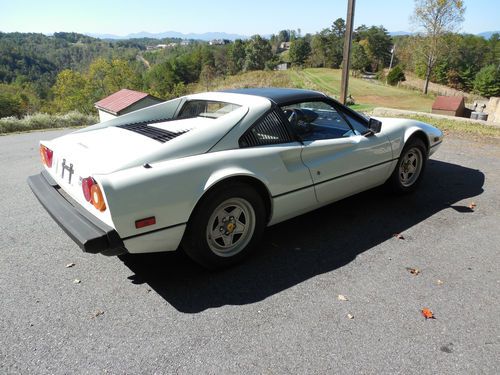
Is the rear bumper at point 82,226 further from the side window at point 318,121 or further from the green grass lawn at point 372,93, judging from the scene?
the green grass lawn at point 372,93

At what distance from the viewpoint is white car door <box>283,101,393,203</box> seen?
3.45 m

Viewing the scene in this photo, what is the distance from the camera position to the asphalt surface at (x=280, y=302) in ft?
6.99

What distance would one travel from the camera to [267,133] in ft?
10.5

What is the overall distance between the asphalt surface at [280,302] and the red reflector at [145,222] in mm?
622

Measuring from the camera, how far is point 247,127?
3102 mm

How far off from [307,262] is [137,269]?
1.49 m

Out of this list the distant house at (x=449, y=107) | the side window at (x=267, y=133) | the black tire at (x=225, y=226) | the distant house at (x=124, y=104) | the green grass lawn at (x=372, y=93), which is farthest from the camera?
the green grass lawn at (x=372, y=93)

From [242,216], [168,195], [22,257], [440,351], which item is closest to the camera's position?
[440,351]

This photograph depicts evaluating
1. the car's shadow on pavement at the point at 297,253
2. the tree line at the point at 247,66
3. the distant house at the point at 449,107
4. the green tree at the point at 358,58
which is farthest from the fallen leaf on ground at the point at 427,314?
the green tree at the point at 358,58

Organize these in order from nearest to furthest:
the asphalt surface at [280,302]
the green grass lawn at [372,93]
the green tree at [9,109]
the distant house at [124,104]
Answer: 1. the asphalt surface at [280,302]
2. the distant house at [124,104]
3. the green tree at [9,109]
4. the green grass lawn at [372,93]

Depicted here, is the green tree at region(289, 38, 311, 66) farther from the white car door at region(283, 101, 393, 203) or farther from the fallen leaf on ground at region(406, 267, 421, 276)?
the fallen leaf on ground at region(406, 267, 421, 276)

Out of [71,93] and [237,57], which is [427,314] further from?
[237,57]

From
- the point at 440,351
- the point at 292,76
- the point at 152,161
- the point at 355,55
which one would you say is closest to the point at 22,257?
the point at 152,161

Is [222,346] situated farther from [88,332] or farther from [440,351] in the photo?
[440,351]
